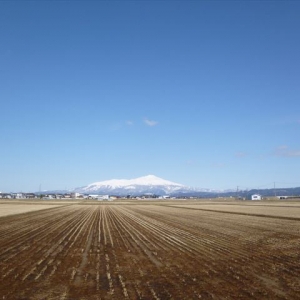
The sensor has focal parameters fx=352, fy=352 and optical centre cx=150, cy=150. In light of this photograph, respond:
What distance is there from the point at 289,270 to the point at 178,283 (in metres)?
4.53

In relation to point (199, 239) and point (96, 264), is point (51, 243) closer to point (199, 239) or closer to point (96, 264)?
point (96, 264)

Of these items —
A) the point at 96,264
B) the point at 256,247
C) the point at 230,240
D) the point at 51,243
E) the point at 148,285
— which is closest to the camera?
the point at 148,285

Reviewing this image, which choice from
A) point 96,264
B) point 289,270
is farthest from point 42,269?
point 289,270

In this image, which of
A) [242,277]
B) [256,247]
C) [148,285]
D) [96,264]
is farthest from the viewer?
[256,247]

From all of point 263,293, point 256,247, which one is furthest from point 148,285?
point 256,247

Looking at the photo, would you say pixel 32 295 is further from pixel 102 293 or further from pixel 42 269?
pixel 42 269

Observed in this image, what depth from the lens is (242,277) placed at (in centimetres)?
1112

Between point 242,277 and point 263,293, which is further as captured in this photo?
point 242,277

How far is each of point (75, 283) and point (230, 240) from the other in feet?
40.7

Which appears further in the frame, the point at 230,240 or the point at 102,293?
the point at 230,240

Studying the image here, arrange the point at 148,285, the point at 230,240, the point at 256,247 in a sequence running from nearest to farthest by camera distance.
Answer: the point at 148,285
the point at 256,247
the point at 230,240

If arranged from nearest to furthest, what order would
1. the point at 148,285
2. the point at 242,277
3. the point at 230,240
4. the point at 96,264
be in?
the point at 148,285, the point at 242,277, the point at 96,264, the point at 230,240

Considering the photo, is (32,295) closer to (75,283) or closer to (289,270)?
(75,283)

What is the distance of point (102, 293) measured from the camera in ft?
30.3
